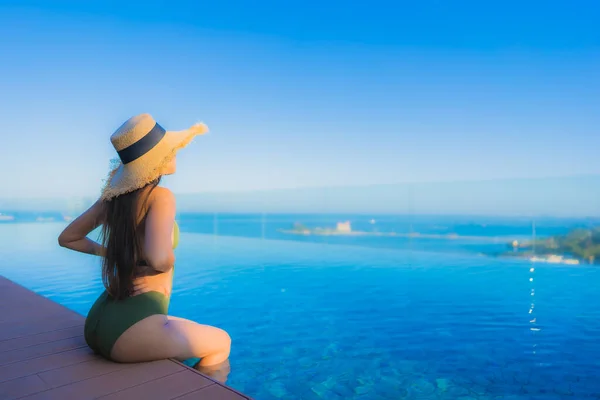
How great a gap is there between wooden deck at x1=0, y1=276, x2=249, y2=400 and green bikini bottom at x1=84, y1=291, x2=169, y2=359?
0.11 m

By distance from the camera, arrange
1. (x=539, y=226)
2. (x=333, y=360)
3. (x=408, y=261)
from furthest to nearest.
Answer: (x=539, y=226) < (x=408, y=261) < (x=333, y=360)

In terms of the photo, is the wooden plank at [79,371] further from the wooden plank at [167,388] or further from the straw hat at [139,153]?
the straw hat at [139,153]

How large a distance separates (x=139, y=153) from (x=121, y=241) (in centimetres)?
37

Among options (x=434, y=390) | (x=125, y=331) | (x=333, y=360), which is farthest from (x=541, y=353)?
(x=125, y=331)

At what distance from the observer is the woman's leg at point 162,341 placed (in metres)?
1.53

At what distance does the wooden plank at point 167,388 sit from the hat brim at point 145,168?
0.75 m

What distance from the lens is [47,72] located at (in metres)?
9.77

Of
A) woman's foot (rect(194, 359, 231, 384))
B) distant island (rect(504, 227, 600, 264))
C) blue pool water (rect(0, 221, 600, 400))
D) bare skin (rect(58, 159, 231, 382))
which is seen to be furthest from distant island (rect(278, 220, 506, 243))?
bare skin (rect(58, 159, 231, 382))

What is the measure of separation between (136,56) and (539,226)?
1177 centimetres

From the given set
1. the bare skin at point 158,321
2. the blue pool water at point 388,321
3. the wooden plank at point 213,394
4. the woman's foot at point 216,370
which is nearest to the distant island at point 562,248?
the blue pool water at point 388,321

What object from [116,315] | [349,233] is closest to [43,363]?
[116,315]

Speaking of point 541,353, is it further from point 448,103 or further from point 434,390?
point 448,103

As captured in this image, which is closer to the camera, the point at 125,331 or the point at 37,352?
the point at 125,331

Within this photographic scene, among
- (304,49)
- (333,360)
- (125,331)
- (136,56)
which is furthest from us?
(304,49)
